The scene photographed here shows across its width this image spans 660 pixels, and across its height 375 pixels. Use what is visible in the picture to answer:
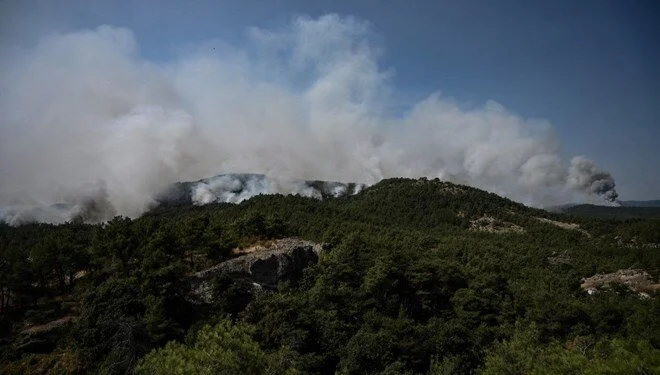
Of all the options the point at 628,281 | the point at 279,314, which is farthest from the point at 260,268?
the point at 628,281

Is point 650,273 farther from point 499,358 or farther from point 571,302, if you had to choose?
point 499,358

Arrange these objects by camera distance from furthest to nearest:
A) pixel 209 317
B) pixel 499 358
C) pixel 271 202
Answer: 1. pixel 271 202
2. pixel 209 317
3. pixel 499 358

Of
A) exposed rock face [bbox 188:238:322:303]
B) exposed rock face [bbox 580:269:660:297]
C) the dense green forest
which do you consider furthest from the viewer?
exposed rock face [bbox 580:269:660:297]

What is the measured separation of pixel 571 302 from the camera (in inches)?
2837

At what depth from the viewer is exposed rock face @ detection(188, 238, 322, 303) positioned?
65125 mm

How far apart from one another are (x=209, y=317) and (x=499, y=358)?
39.4m

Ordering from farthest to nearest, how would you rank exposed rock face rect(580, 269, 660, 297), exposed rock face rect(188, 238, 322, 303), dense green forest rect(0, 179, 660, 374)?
1. exposed rock face rect(580, 269, 660, 297)
2. exposed rock face rect(188, 238, 322, 303)
3. dense green forest rect(0, 179, 660, 374)

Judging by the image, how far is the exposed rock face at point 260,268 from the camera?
65.1 meters

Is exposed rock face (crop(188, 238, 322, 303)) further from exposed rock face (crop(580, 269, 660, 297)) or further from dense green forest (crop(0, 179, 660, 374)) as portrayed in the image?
exposed rock face (crop(580, 269, 660, 297))

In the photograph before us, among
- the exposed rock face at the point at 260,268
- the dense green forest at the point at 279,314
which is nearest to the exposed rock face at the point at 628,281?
the dense green forest at the point at 279,314

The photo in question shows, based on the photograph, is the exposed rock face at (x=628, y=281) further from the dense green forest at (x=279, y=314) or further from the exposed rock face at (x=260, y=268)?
the exposed rock face at (x=260, y=268)

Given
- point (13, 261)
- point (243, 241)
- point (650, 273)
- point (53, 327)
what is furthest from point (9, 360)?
point (650, 273)

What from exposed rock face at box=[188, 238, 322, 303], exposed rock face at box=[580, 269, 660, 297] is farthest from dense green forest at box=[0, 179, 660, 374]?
exposed rock face at box=[580, 269, 660, 297]

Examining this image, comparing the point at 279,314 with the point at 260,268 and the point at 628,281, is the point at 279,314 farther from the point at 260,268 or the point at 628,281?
the point at 628,281
